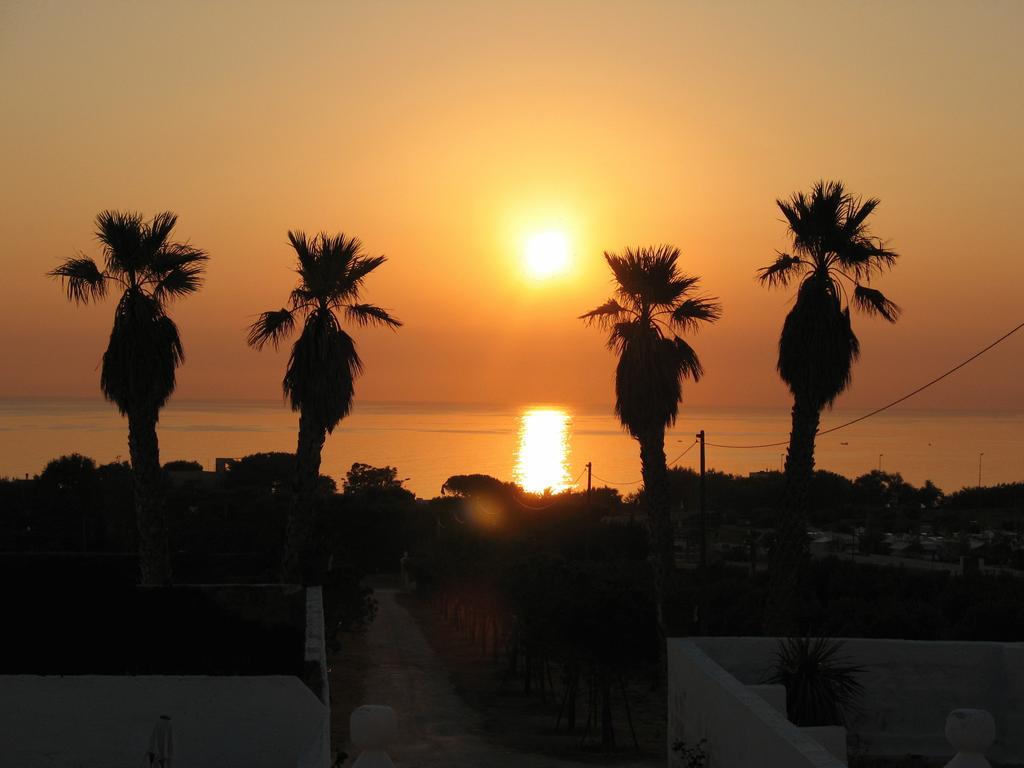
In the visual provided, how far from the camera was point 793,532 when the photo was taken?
25.0m

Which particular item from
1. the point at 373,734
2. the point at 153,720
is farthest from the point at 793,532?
the point at 373,734

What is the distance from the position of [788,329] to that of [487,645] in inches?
888

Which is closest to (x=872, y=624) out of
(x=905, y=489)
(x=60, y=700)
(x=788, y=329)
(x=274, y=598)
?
(x=788, y=329)

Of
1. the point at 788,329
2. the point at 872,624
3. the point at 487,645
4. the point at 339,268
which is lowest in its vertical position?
the point at 487,645

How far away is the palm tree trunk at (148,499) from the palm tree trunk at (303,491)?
9.15 ft

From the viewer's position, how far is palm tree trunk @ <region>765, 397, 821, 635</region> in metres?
24.8

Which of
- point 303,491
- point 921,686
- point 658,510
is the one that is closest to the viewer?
point 921,686

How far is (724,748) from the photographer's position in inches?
497

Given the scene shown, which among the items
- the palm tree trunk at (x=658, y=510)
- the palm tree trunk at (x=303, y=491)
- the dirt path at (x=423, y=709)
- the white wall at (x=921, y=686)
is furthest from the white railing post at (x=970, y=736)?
the palm tree trunk at (x=658, y=510)

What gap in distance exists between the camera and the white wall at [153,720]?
11.7m

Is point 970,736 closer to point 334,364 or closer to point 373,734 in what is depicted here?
point 373,734

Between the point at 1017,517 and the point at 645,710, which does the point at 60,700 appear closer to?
the point at 645,710

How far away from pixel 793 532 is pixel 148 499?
47.8 feet

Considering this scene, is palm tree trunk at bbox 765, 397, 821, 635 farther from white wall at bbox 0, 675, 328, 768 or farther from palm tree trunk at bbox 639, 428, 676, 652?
white wall at bbox 0, 675, 328, 768
